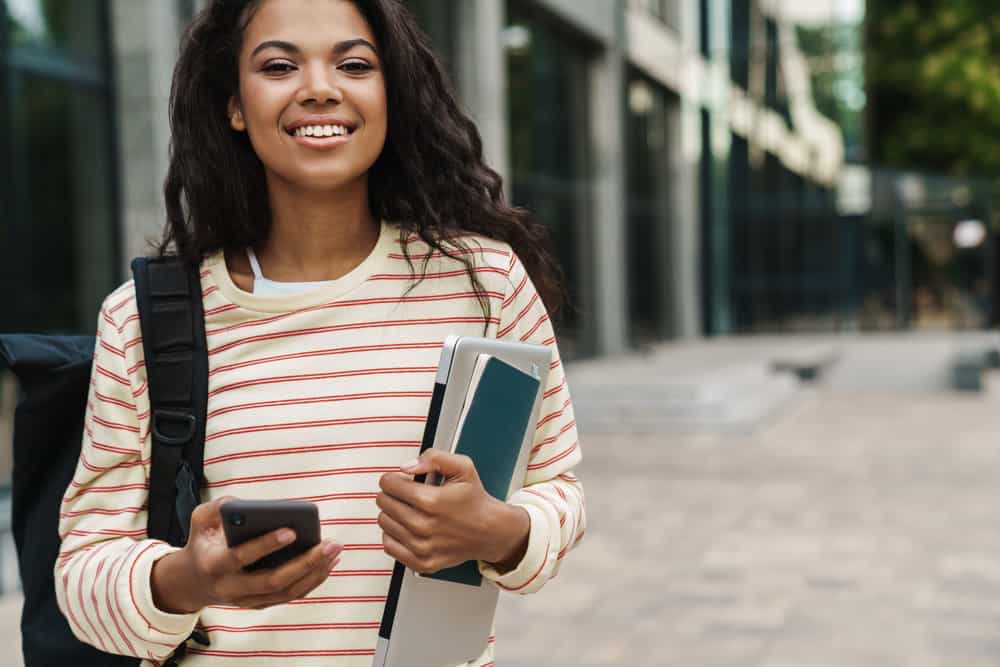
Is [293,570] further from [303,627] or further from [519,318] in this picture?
[519,318]

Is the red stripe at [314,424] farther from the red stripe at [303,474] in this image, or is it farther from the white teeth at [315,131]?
the white teeth at [315,131]

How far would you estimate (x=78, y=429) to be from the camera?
1.62 m

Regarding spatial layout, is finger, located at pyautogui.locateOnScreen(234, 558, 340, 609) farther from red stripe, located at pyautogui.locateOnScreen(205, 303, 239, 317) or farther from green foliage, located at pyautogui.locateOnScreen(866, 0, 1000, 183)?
green foliage, located at pyautogui.locateOnScreen(866, 0, 1000, 183)

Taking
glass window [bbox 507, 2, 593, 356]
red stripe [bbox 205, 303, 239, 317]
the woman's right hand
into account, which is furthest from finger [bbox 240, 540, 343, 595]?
glass window [bbox 507, 2, 593, 356]

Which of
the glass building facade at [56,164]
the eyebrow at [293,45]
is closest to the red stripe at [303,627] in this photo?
the eyebrow at [293,45]

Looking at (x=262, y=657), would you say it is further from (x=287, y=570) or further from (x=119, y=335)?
(x=119, y=335)

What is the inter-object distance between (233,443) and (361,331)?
214mm

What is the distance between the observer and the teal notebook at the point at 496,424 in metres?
1.35

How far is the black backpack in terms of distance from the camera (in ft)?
4.89

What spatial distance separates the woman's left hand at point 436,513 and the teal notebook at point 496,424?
0.05m

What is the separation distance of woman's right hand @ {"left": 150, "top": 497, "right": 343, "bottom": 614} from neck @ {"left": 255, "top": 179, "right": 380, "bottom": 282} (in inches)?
17.7

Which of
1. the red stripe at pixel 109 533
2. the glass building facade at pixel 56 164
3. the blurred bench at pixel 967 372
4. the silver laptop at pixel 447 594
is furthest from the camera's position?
the blurred bench at pixel 967 372

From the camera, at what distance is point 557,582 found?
22.1 ft

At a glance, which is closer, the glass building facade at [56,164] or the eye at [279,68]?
the eye at [279,68]
